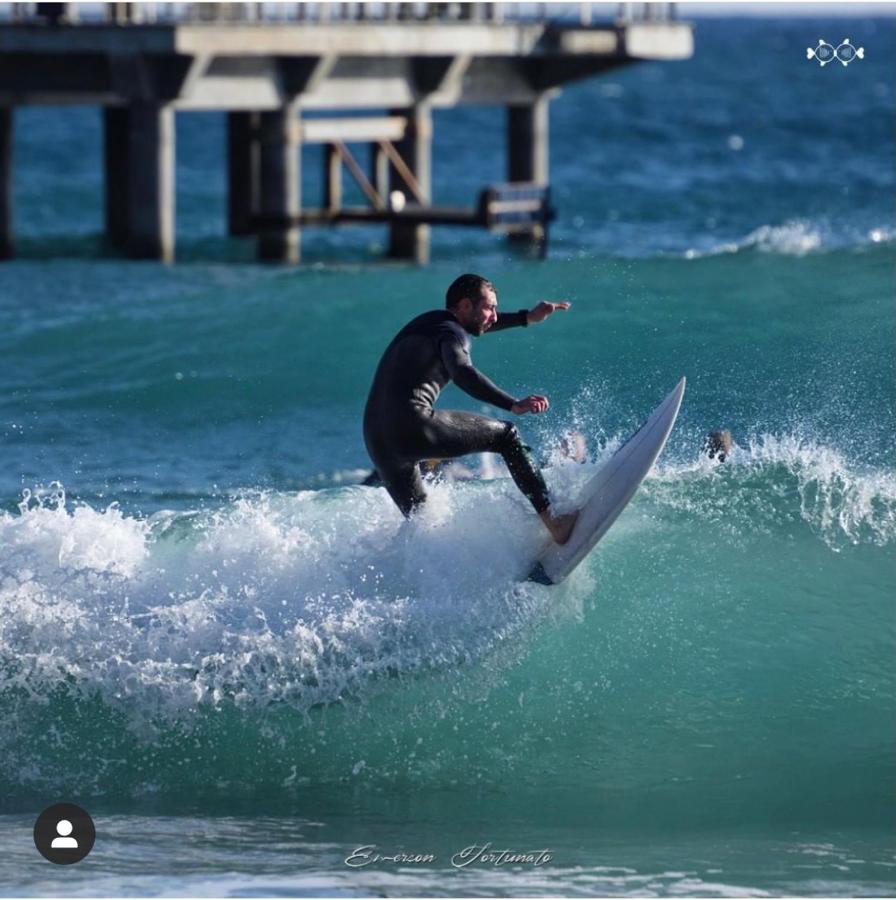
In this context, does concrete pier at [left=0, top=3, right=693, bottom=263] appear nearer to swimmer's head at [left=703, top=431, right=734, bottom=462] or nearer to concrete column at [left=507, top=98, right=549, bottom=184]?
concrete column at [left=507, top=98, right=549, bottom=184]

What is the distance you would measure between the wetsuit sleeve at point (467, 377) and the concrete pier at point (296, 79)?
12.7 metres

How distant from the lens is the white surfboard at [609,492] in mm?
9266

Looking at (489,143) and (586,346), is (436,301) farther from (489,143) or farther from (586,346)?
(489,143)

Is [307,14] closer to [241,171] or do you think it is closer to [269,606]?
[241,171]

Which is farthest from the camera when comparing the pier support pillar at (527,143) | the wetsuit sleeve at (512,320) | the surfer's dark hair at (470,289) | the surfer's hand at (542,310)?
the pier support pillar at (527,143)

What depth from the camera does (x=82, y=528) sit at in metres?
10.1

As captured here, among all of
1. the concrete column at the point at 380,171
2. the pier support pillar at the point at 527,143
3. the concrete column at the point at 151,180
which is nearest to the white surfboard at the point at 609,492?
the concrete column at the point at 151,180

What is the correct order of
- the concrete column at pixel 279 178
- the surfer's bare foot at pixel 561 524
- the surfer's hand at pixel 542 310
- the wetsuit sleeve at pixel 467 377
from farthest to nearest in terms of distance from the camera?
the concrete column at pixel 279 178 < the surfer's bare foot at pixel 561 524 < the surfer's hand at pixel 542 310 < the wetsuit sleeve at pixel 467 377

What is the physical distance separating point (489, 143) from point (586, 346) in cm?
4290

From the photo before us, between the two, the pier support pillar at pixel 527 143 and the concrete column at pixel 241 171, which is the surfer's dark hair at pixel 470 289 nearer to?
the concrete column at pixel 241 171

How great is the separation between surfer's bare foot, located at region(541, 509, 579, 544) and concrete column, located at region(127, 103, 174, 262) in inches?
523

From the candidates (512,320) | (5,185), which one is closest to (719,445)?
(512,320)

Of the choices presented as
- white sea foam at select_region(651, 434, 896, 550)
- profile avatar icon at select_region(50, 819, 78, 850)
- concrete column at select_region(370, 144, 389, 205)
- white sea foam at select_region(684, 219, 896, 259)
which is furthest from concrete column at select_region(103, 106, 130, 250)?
profile avatar icon at select_region(50, 819, 78, 850)

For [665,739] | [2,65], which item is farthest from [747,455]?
[2,65]
